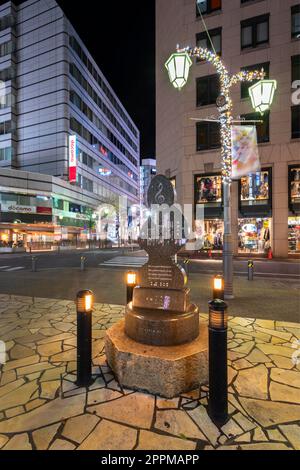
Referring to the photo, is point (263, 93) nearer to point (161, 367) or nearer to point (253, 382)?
point (253, 382)

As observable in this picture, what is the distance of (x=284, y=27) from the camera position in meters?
20.1

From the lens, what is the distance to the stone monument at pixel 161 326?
11.1 ft

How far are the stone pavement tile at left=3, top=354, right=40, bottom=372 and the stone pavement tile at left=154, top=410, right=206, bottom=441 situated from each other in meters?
2.44

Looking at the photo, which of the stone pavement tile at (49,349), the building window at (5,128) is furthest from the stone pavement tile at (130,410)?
the building window at (5,128)

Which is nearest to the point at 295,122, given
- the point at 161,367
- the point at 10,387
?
the point at 161,367

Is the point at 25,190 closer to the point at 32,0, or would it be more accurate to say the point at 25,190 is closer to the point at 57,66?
the point at 57,66

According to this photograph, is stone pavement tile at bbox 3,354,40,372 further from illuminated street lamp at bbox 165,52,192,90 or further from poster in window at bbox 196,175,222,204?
poster in window at bbox 196,175,222,204

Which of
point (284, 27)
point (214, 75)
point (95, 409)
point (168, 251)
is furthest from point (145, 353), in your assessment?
point (284, 27)

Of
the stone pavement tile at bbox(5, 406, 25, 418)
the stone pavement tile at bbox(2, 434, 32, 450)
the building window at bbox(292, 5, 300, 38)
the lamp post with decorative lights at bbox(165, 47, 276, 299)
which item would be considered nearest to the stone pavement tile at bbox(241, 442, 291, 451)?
the stone pavement tile at bbox(2, 434, 32, 450)

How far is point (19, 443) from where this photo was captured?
2580 millimetres

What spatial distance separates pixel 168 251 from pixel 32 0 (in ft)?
207

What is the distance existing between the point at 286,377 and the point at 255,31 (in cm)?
2676

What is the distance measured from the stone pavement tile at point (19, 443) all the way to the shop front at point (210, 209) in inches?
821

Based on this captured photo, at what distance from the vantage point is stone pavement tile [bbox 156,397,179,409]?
3127mm
